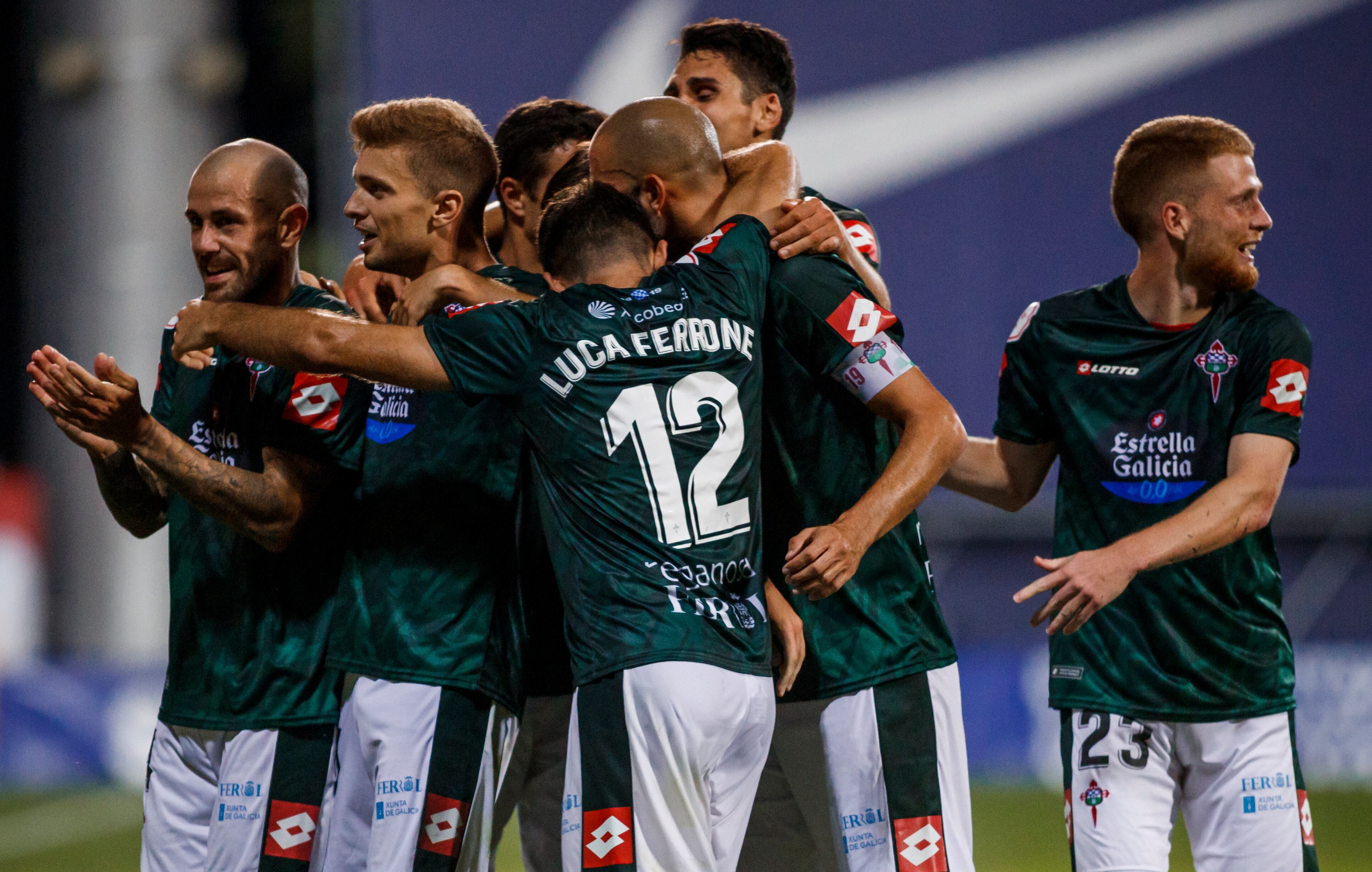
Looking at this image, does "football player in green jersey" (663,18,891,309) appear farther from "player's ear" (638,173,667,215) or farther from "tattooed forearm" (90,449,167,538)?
"tattooed forearm" (90,449,167,538)

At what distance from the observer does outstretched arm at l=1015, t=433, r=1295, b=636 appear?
3803 millimetres

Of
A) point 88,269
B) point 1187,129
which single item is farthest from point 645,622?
point 88,269

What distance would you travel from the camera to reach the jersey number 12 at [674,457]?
3539mm

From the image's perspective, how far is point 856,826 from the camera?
3930 mm

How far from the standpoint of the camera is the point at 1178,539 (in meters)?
3.95

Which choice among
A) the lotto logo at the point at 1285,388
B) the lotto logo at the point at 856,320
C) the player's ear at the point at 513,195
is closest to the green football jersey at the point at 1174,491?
the lotto logo at the point at 1285,388

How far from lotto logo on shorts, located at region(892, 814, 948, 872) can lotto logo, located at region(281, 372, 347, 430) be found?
1.88 m

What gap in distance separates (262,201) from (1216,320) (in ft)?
9.24

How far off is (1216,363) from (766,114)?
1.79 meters

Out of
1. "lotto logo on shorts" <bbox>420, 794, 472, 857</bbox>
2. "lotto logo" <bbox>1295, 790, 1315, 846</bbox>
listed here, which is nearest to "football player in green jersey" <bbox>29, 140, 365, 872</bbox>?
"lotto logo on shorts" <bbox>420, 794, 472, 857</bbox>

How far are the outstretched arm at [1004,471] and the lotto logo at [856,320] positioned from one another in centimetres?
105

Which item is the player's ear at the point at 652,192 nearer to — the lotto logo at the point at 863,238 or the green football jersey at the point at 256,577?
the lotto logo at the point at 863,238

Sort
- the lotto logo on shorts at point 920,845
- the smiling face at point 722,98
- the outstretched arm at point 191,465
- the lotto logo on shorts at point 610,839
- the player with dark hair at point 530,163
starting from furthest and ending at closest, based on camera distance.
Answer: the smiling face at point 722,98 < the player with dark hair at point 530,163 < the lotto logo on shorts at point 920,845 < the outstretched arm at point 191,465 < the lotto logo on shorts at point 610,839

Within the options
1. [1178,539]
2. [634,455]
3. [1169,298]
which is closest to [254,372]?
[634,455]
